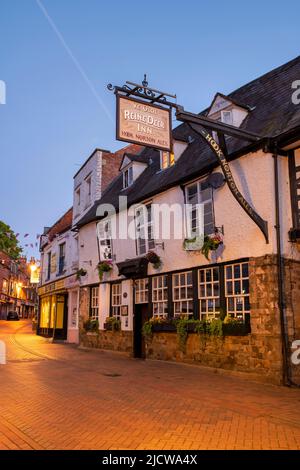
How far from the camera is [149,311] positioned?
15.8 meters

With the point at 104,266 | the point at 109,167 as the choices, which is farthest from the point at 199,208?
the point at 109,167

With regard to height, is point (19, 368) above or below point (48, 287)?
below

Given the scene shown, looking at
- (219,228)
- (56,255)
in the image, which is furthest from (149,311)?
(56,255)

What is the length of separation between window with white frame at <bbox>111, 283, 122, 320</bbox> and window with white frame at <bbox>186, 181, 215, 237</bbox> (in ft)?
18.1

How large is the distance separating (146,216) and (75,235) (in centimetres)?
943

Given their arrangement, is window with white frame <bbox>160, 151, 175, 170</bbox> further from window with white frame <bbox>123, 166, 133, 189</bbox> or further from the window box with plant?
the window box with plant

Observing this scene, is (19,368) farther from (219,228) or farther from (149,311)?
(219,228)

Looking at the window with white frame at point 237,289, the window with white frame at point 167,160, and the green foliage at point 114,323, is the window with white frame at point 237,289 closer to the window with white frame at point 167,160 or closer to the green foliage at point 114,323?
the window with white frame at point 167,160

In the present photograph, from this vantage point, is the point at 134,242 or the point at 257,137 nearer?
the point at 257,137

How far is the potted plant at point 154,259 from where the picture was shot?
15.1m

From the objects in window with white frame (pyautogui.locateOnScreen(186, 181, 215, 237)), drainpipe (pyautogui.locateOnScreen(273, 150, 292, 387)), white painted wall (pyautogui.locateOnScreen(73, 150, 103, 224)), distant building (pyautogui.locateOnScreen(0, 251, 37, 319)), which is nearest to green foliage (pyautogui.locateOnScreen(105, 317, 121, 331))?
window with white frame (pyautogui.locateOnScreen(186, 181, 215, 237))

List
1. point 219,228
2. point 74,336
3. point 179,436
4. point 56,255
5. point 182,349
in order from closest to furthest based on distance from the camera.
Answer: point 179,436 → point 219,228 → point 182,349 → point 74,336 → point 56,255

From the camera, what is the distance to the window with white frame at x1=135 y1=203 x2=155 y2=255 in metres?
16.2

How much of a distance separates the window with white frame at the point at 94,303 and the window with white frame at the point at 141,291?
3.84 meters
